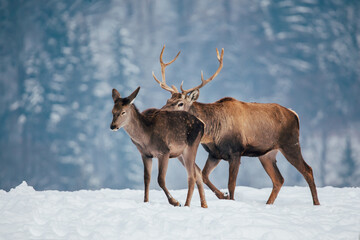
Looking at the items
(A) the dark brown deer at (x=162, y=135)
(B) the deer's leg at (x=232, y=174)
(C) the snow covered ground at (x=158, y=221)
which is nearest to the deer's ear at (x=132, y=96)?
(A) the dark brown deer at (x=162, y=135)

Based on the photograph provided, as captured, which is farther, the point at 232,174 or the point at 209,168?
the point at 209,168

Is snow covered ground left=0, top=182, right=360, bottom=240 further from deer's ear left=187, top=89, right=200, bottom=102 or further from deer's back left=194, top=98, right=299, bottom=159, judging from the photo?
deer's ear left=187, top=89, right=200, bottom=102

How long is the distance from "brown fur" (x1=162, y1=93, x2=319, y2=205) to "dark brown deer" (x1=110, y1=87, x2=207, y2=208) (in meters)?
0.97

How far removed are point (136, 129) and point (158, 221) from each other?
5.39 feet

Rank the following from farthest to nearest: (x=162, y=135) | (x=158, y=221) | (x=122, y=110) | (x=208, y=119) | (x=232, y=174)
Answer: (x=208, y=119)
(x=232, y=174)
(x=162, y=135)
(x=122, y=110)
(x=158, y=221)

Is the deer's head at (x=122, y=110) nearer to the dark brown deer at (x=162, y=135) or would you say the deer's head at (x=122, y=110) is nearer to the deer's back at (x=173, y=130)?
the dark brown deer at (x=162, y=135)

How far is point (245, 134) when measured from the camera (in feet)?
27.2

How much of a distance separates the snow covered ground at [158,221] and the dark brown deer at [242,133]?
1.36 m

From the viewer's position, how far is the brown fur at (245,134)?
8133mm

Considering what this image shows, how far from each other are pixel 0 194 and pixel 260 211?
14.3 ft

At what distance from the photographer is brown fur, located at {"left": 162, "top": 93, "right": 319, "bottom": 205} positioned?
8.13 metres

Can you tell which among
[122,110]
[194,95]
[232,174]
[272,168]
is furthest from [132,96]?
[272,168]

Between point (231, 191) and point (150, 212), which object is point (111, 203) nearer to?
point (150, 212)

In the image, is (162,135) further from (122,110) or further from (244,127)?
(244,127)
